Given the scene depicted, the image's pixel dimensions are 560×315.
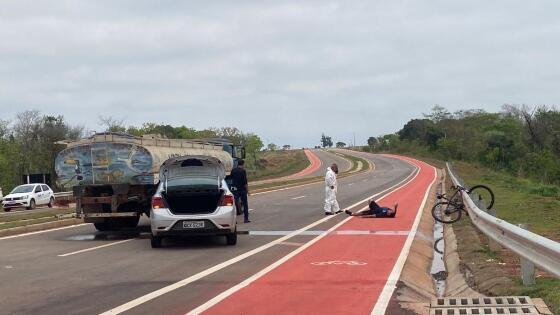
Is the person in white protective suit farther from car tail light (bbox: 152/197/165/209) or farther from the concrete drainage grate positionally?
the concrete drainage grate

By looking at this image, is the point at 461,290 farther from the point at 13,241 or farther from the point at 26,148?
the point at 26,148

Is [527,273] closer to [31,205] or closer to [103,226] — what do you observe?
[103,226]

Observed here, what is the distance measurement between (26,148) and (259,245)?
6680 cm

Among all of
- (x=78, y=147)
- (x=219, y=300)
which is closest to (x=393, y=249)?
(x=219, y=300)

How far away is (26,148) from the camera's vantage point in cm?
7525

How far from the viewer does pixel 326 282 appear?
32.4 ft

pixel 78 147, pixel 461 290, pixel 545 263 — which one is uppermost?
pixel 78 147

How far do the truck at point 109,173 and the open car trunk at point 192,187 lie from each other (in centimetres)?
176

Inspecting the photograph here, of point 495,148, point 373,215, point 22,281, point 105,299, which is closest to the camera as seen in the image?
point 105,299

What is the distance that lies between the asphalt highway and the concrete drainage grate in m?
2.99

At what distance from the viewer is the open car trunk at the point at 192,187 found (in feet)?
49.1

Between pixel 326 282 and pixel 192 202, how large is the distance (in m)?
6.19

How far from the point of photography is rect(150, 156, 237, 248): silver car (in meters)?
14.2

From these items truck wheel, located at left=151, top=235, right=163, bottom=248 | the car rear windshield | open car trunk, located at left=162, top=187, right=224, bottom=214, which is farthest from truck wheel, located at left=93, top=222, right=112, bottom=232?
the car rear windshield
